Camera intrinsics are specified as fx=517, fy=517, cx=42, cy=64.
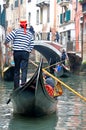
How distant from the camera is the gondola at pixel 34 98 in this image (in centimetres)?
573

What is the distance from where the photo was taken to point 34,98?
229 inches

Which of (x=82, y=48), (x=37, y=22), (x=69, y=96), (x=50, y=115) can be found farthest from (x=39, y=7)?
(x=50, y=115)

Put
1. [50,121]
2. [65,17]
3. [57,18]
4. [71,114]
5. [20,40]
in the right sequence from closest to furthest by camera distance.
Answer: [50,121] < [20,40] < [71,114] < [65,17] < [57,18]

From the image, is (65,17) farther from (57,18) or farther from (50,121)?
(50,121)

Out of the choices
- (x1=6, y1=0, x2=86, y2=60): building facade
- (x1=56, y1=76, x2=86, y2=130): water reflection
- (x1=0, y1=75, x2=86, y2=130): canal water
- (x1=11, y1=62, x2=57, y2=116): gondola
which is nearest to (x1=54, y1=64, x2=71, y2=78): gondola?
(x1=6, y1=0, x2=86, y2=60): building facade

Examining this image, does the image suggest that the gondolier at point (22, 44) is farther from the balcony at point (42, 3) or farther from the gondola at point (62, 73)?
the balcony at point (42, 3)

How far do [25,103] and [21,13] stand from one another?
25090 mm

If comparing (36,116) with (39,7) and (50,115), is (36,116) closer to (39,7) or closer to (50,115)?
(50,115)

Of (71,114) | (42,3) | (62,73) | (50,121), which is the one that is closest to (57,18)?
(42,3)

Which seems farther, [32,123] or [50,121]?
[50,121]

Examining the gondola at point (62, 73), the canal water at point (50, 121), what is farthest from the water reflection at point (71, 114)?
the gondola at point (62, 73)

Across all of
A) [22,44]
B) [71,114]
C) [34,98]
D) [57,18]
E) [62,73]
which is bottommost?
[62,73]

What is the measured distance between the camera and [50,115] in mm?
6309

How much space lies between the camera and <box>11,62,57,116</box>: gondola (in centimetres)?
573
